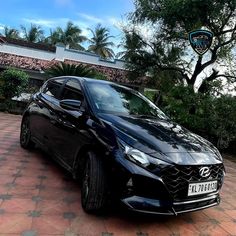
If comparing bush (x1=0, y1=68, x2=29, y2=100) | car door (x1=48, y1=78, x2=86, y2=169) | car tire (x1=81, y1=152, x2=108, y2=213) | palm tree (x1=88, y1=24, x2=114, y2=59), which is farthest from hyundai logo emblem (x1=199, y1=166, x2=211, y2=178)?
palm tree (x1=88, y1=24, x2=114, y2=59)

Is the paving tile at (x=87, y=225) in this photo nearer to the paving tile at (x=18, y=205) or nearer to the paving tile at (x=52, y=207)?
the paving tile at (x=52, y=207)

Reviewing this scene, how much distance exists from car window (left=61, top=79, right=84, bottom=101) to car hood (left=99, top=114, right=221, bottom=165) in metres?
0.72

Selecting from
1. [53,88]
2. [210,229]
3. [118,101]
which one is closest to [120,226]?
[210,229]

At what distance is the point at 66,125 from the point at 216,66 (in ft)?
36.6

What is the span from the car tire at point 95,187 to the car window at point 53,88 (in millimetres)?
1884

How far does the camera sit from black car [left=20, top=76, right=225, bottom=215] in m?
2.99

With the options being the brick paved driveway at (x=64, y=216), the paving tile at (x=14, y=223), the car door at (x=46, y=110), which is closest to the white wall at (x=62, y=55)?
the car door at (x=46, y=110)

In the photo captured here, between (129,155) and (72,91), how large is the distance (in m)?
1.85

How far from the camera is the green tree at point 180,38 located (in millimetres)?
12438

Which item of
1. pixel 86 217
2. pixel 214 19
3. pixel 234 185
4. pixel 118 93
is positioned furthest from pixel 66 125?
pixel 214 19

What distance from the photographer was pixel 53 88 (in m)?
5.31

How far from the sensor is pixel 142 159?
3033 millimetres

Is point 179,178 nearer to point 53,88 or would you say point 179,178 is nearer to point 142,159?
point 142,159

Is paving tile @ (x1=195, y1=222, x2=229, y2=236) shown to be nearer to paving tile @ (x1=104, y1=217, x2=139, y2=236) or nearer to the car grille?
the car grille
